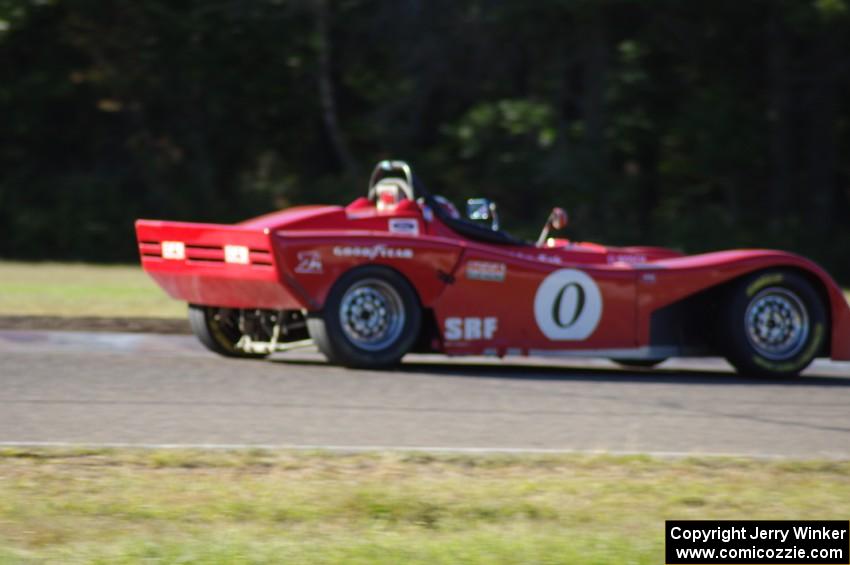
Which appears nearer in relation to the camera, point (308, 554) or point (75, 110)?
point (308, 554)

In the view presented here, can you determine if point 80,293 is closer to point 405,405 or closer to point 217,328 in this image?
point 217,328

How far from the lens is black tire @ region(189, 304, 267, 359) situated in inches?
460

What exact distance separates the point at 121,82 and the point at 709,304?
20.5m

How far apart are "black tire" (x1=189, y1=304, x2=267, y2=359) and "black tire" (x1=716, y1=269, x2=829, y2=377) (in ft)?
12.3

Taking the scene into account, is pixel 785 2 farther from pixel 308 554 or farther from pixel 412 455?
pixel 308 554

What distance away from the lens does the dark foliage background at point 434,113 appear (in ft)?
93.0

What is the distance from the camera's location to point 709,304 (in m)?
11.6

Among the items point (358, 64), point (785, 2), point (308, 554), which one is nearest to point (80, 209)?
point (358, 64)

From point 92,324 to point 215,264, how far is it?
11.6ft

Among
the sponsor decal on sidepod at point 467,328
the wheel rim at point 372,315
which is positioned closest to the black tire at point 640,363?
the sponsor decal on sidepod at point 467,328

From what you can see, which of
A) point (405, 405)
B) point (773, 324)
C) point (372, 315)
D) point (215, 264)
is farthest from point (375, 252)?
point (773, 324)

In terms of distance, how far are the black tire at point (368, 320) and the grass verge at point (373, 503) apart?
357 cm
